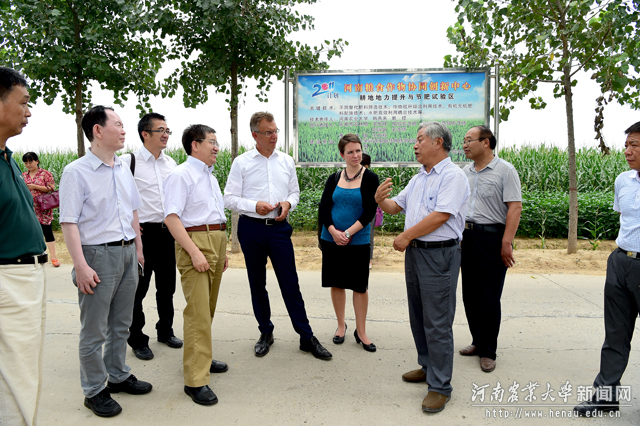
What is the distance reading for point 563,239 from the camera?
34.8 ft

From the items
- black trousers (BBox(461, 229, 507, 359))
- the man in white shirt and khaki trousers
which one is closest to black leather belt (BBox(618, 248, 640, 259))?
black trousers (BBox(461, 229, 507, 359))

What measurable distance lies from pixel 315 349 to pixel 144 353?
5.13ft

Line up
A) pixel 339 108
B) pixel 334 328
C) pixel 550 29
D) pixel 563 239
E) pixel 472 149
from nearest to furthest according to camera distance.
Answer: pixel 472 149 → pixel 334 328 → pixel 550 29 → pixel 339 108 → pixel 563 239

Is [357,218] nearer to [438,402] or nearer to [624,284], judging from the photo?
[438,402]

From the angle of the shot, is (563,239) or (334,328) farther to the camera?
(563,239)

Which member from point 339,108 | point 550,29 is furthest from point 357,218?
point 550,29

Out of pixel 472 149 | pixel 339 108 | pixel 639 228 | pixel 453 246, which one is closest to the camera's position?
pixel 639 228

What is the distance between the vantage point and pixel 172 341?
4.47 m

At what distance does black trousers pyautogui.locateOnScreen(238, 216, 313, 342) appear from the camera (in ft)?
13.7

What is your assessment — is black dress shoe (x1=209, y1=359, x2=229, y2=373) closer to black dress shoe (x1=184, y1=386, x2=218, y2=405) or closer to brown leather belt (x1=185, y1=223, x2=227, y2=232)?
black dress shoe (x1=184, y1=386, x2=218, y2=405)

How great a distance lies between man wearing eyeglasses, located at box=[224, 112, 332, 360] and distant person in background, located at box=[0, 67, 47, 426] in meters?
1.85

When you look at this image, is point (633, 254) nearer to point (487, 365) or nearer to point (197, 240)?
point (487, 365)

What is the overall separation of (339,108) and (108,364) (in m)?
6.43

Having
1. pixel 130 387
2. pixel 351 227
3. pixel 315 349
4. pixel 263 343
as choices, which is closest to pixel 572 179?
pixel 351 227
